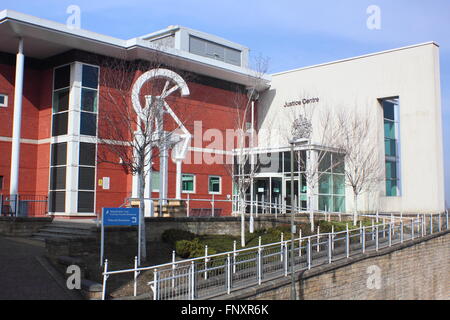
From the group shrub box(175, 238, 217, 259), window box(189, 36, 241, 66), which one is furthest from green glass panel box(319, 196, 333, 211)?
shrub box(175, 238, 217, 259)

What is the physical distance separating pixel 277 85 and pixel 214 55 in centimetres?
474

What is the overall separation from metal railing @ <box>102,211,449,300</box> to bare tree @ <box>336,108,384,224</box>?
23.7 feet

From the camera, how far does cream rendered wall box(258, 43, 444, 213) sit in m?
29.0

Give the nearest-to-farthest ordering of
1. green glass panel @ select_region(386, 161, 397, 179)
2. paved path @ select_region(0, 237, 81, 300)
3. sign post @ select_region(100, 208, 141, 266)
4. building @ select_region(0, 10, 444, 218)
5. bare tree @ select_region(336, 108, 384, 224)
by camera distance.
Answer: paved path @ select_region(0, 237, 81, 300) < sign post @ select_region(100, 208, 141, 266) < building @ select_region(0, 10, 444, 218) < bare tree @ select_region(336, 108, 384, 224) < green glass panel @ select_region(386, 161, 397, 179)

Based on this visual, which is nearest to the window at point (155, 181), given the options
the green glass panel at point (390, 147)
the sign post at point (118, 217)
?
the sign post at point (118, 217)

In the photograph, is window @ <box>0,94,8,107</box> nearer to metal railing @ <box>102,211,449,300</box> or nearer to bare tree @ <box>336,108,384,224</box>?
metal railing @ <box>102,211,449,300</box>

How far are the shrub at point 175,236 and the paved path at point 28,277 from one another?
4.20m

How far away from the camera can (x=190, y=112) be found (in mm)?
29688

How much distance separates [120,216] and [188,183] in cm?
1483

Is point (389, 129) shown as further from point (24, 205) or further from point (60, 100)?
point (24, 205)

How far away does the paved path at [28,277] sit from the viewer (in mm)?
12141

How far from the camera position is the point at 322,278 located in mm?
15984

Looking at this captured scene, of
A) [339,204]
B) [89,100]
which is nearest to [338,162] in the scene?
[339,204]
